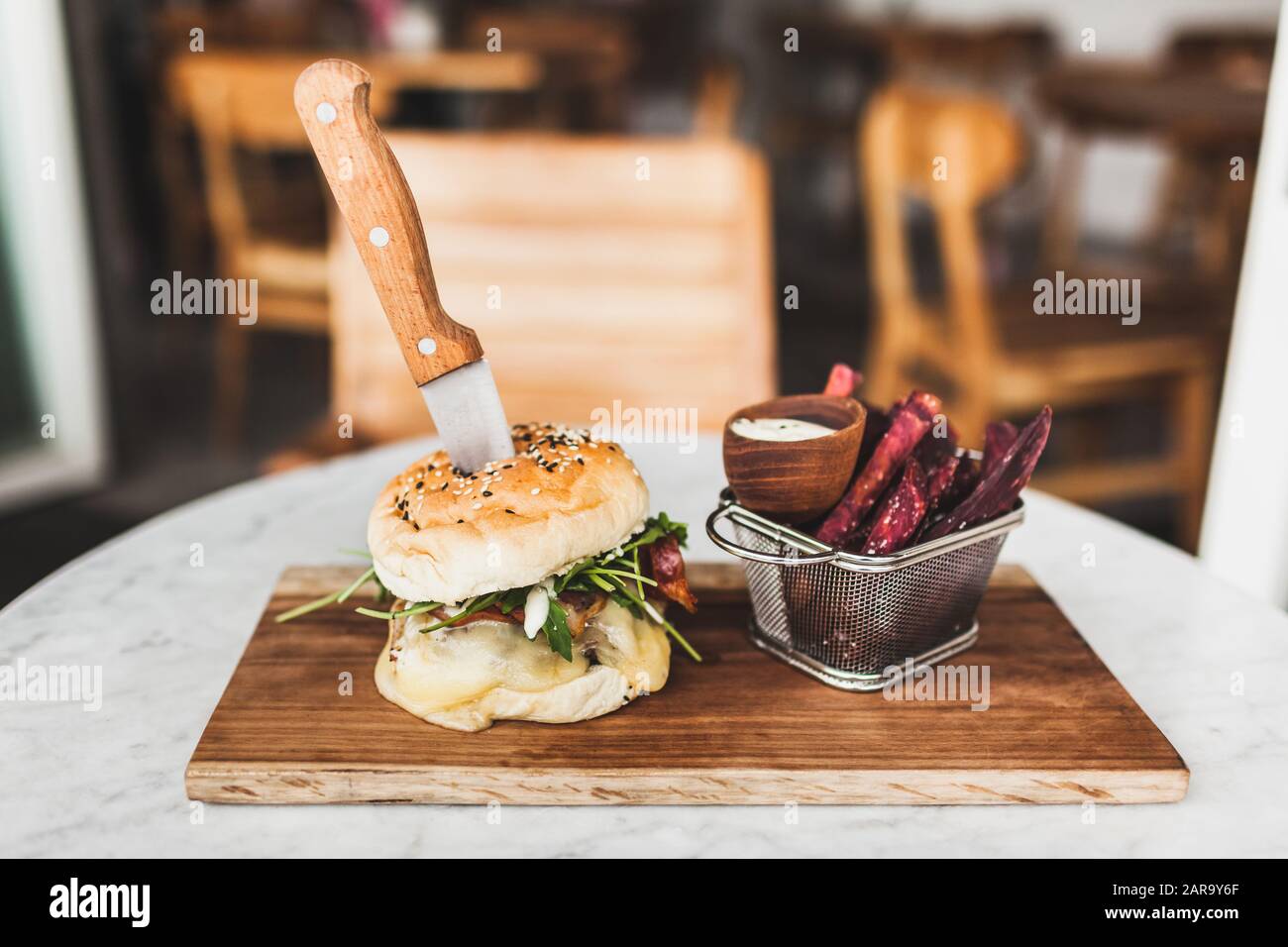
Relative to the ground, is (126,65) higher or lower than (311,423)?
higher

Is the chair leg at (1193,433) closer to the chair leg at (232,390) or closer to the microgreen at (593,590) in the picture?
the microgreen at (593,590)

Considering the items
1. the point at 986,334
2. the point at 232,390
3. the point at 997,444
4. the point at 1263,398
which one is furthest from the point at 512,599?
the point at 232,390

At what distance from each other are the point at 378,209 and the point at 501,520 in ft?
0.94

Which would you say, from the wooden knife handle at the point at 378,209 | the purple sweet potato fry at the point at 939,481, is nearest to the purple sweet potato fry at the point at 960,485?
the purple sweet potato fry at the point at 939,481

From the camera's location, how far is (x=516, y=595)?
0.99 m

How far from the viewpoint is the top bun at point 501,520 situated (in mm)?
958

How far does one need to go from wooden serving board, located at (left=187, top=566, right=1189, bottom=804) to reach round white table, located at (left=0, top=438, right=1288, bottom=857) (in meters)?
0.02

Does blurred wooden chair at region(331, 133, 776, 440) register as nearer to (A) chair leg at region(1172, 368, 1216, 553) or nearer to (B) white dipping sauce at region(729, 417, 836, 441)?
(B) white dipping sauce at region(729, 417, 836, 441)

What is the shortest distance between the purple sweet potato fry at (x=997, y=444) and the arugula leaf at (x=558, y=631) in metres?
0.44

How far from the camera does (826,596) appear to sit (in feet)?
3.43

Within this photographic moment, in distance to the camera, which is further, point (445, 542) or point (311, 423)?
point (311, 423)
